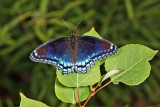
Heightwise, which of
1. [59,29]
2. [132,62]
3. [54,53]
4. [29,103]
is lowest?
[29,103]

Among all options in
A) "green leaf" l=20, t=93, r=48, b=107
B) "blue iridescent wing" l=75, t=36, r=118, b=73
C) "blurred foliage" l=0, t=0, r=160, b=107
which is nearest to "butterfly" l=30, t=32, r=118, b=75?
"blue iridescent wing" l=75, t=36, r=118, b=73

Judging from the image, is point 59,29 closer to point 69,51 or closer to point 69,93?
point 69,51

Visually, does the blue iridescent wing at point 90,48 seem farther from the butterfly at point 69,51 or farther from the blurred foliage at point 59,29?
the blurred foliage at point 59,29

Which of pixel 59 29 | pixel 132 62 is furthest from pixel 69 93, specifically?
pixel 59 29

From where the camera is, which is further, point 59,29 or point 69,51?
point 59,29

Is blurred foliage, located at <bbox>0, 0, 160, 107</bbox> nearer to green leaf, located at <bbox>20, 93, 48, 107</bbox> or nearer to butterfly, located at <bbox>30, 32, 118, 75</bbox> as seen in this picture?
butterfly, located at <bbox>30, 32, 118, 75</bbox>

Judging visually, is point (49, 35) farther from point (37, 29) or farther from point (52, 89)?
point (52, 89)

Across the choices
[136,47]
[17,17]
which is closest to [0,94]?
[17,17]
